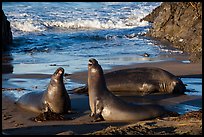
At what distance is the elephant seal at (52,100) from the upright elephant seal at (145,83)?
43.9 inches

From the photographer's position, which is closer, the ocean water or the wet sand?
the wet sand

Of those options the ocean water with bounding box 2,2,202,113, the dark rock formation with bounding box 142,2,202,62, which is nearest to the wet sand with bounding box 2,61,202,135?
the ocean water with bounding box 2,2,202,113

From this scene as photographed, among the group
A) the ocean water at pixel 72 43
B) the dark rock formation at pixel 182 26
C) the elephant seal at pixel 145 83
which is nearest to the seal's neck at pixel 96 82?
the elephant seal at pixel 145 83

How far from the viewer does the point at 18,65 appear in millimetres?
11820

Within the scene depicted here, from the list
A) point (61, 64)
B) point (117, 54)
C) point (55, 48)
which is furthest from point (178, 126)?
point (55, 48)

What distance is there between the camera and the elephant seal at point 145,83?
27.6 ft

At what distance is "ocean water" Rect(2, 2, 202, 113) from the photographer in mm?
11384

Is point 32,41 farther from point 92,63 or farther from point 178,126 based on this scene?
point 178,126

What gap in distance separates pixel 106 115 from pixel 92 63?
3.17 ft

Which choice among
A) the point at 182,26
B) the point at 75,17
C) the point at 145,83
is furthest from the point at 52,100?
the point at 75,17

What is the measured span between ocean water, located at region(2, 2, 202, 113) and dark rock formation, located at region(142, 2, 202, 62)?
46 cm

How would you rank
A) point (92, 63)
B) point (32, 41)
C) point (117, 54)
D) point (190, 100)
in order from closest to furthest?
point (92, 63), point (190, 100), point (117, 54), point (32, 41)

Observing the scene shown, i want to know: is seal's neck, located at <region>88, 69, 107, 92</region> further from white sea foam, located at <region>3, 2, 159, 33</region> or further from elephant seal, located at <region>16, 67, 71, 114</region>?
white sea foam, located at <region>3, 2, 159, 33</region>

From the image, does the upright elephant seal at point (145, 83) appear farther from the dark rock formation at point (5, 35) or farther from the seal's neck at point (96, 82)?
the dark rock formation at point (5, 35)
